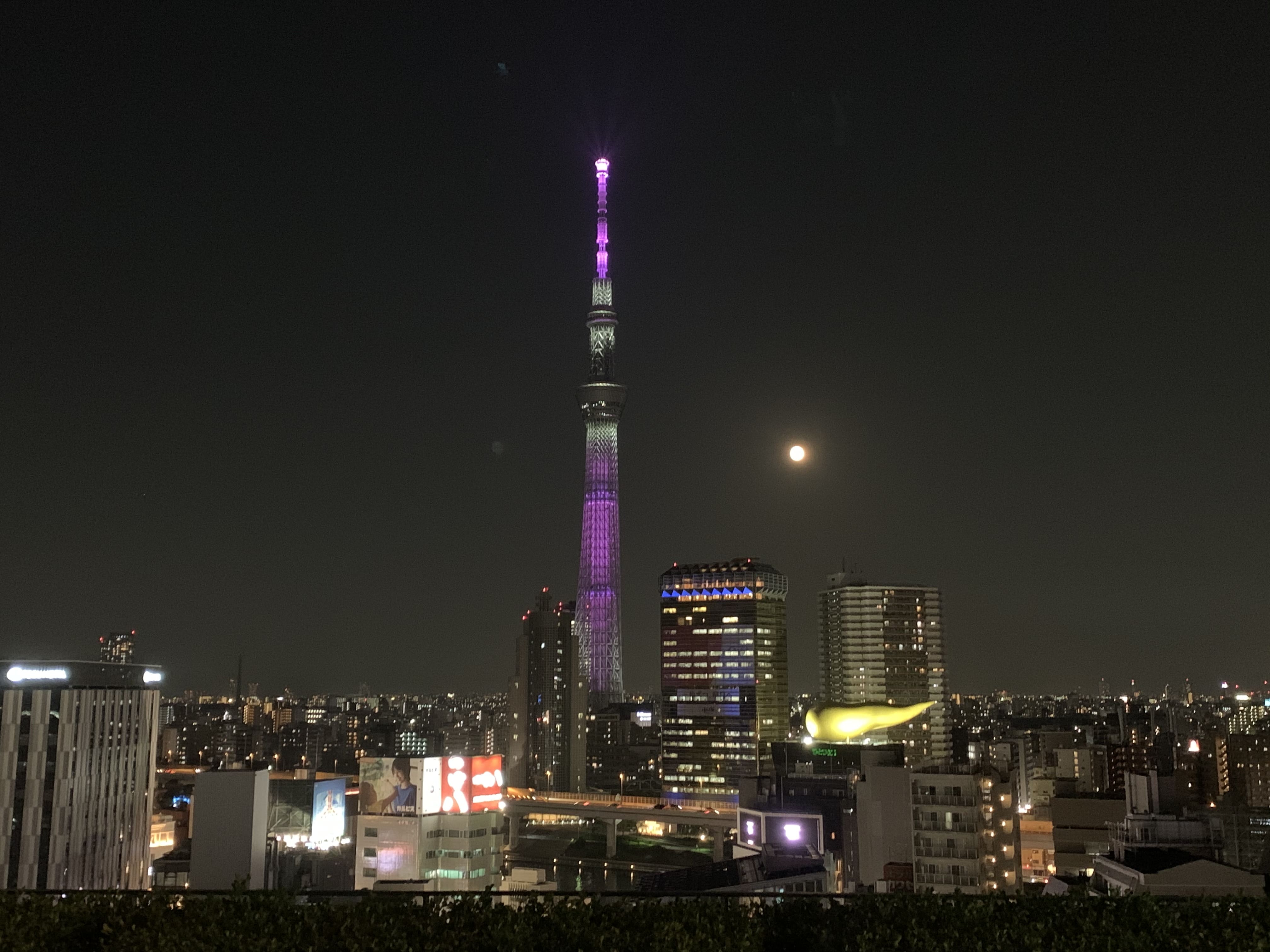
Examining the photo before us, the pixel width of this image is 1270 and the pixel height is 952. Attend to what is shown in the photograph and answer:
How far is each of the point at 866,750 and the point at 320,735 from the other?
94.7 m

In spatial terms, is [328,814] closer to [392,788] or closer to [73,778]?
[73,778]

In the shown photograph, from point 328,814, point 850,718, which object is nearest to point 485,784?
point 328,814

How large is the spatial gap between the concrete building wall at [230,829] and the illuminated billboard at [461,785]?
5.86 m

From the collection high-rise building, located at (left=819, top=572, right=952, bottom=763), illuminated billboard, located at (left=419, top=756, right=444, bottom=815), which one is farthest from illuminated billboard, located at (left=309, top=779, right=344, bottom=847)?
high-rise building, located at (left=819, top=572, right=952, bottom=763)

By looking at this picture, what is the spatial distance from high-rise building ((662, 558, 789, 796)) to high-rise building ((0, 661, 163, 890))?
61158 mm

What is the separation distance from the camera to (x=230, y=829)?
38.9 m

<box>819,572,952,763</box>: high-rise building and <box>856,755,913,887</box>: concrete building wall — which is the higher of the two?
<box>819,572,952,763</box>: high-rise building

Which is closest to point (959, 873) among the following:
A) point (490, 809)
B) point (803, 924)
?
point (490, 809)

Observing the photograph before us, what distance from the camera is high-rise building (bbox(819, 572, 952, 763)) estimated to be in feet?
374

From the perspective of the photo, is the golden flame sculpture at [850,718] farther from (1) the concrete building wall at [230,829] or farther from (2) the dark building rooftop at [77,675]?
(2) the dark building rooftop at [77,675]

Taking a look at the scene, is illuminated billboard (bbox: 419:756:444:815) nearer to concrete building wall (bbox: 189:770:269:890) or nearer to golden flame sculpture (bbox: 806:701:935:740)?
concrete building wall (bbox: 189:770:269:890)

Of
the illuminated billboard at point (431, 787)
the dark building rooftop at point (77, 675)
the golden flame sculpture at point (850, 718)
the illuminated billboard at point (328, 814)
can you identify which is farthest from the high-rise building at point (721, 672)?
the golden flame sculpture at point (850, 718)

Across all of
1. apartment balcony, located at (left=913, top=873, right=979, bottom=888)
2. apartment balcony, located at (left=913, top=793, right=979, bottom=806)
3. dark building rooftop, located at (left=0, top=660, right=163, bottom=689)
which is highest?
dark building rooftop, located at (left=0, top=660, right=163, bottom=689)

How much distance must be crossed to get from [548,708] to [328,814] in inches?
2724
